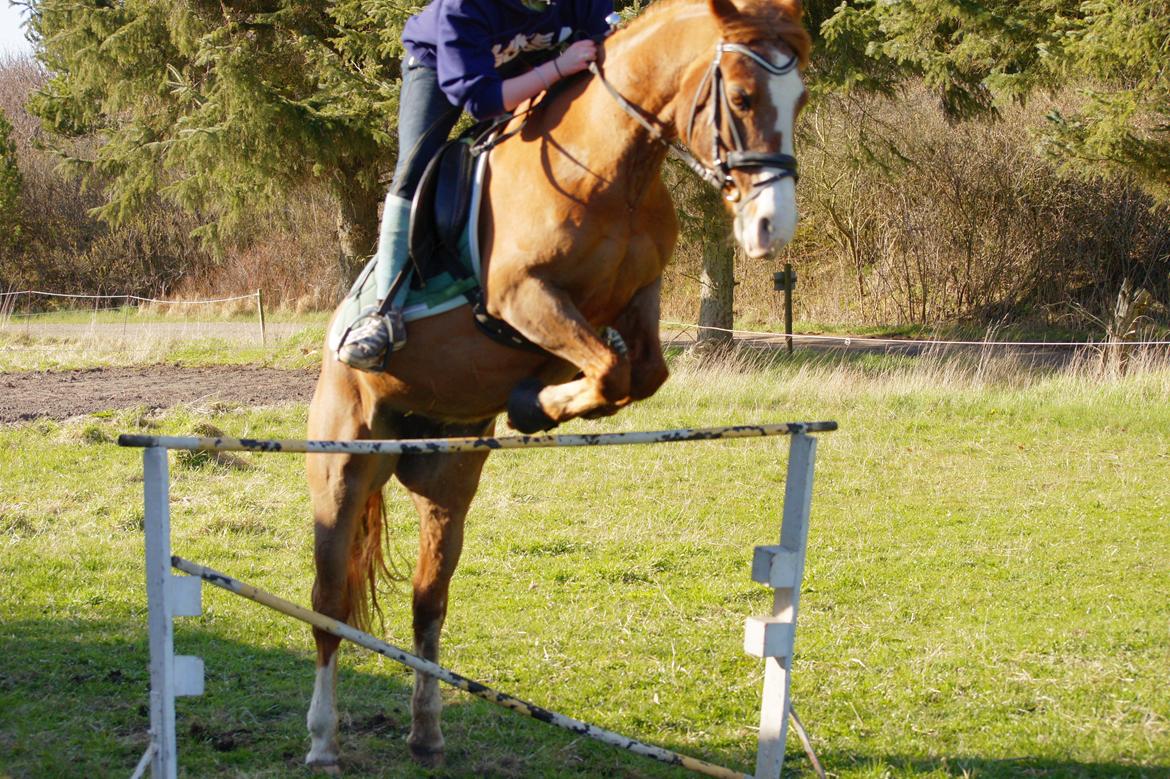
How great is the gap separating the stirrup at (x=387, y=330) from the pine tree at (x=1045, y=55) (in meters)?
10.7

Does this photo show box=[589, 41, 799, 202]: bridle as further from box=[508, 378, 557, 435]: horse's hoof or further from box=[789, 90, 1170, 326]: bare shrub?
box=[789, 90, 1170, 326]: bare shrub

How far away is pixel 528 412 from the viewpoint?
358 cm

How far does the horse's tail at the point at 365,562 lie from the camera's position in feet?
14.7

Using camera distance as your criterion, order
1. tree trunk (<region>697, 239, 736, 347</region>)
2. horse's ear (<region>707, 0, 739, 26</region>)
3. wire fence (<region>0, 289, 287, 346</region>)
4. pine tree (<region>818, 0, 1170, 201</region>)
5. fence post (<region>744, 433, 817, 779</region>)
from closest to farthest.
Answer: horse's ear (<region>707, 0, 739, 26</region>) < fence post (<region>744, 433, 817, 779</region>) < pine tree (<region>818, 0, 1170, 201</region>) < tree trunk (<region>697, 239, 736, 347</region>) < wire fence (<region>0, 289, 287, 346</region>)

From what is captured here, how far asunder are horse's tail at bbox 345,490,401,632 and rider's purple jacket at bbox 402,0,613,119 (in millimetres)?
1683

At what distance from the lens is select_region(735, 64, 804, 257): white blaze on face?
306 centimetres

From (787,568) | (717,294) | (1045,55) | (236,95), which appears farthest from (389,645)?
→ (717,294)

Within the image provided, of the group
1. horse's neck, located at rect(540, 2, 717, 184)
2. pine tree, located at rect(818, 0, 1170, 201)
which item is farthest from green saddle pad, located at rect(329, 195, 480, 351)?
pine tree, located at rect(818, 0, 1170, 201)

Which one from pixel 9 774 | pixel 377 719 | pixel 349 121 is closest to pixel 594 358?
pixel 377 719

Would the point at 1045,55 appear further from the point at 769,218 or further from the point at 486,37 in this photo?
the point at 769,218

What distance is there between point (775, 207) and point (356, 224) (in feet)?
51.6

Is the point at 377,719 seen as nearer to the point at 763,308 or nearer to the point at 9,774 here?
the point at 9,774

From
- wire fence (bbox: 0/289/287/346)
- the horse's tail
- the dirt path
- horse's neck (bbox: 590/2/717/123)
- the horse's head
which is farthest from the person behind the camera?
wire fence (bbox: 0/289/287/346)

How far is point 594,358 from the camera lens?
3.35 m
